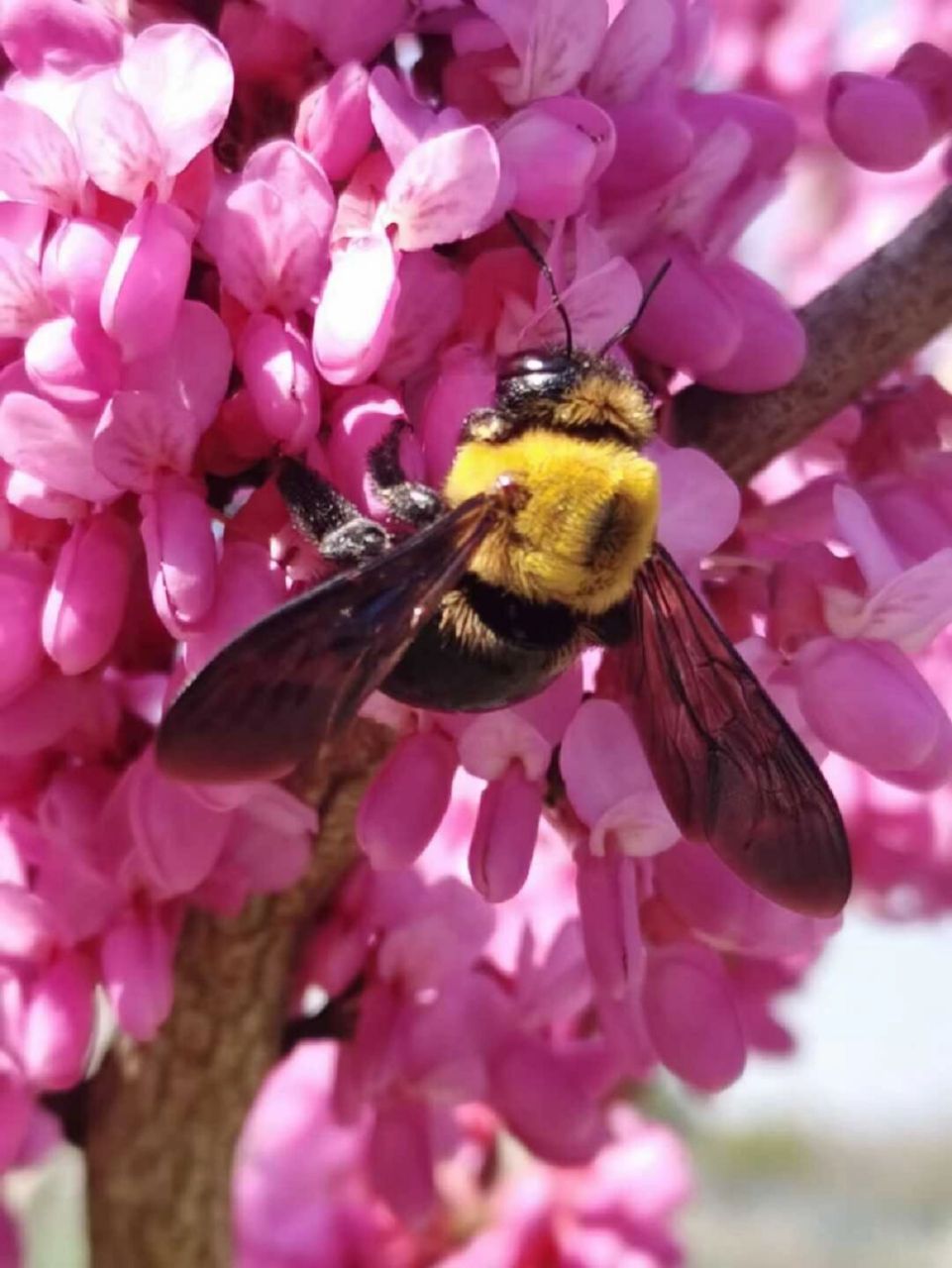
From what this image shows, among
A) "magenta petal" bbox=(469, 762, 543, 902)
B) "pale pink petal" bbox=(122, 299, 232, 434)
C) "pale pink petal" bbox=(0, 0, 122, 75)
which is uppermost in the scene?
"pale pink petal" bbox=(0, 0, 122, 75)

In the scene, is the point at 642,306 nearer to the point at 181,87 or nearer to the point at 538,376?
the point at 538,376

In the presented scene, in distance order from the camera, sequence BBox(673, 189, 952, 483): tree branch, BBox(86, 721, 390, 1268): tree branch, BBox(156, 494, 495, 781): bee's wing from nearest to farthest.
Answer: BBox(156, 494, 495, 781): bee's wing < BBox(673, 189, 952, 483): tree branch < BBox(86, 721, 390, 1268): tree branch

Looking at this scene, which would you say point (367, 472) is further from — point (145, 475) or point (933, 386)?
point (933, 386)

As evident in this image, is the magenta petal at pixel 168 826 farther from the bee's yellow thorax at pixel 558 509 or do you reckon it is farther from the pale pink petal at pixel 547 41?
the pale pink petal at pixel 547 41

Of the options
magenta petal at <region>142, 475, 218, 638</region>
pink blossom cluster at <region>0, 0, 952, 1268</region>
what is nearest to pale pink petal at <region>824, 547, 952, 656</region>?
pink blossom cluster at <region>0, 0, 952, 1268</region>

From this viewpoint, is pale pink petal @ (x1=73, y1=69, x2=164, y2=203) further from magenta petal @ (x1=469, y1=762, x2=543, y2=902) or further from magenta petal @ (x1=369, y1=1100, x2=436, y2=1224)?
magenta petal @ (x1=369, y1=1100, x2=436, y2=1224)

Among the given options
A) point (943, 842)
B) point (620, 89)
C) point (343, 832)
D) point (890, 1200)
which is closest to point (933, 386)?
point (620, 89)
